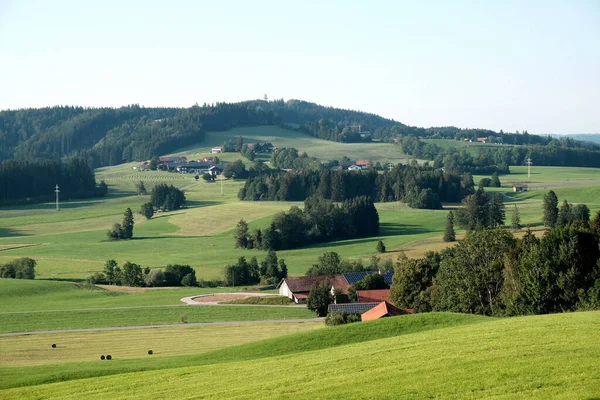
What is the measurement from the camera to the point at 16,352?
147 feet

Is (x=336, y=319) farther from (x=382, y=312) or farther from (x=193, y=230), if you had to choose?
(x=193, y=230)

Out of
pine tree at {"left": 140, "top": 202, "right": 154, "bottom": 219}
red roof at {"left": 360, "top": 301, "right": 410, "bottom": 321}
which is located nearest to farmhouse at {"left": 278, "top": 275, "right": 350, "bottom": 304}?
red roof at {"left": 360, "top": 301, "right": 410, "bottom": 321}

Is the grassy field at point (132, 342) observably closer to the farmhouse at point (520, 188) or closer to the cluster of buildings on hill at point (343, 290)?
the cluster of buildings on hill at point (343, 290)

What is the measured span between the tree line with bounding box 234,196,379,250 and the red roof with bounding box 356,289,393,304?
34.6 metres

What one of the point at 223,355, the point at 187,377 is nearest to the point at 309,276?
the point at 223,355

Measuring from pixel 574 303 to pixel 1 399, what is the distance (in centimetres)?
2904

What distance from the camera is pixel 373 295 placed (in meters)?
64.8

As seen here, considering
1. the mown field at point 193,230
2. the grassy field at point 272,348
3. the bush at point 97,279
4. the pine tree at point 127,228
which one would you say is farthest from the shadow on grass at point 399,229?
the grassy field at point 272,348

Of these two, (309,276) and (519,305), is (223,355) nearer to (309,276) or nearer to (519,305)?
(519,305)

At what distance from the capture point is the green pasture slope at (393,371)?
19.6 metres

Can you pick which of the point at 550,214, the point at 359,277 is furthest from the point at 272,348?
the point at 550,214

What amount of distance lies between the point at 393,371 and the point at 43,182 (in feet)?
463

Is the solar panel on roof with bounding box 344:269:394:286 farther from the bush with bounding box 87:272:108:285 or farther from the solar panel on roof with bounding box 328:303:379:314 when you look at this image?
the bush with bounding box 87:272:108:285

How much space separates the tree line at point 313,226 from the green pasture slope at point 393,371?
64595mm
